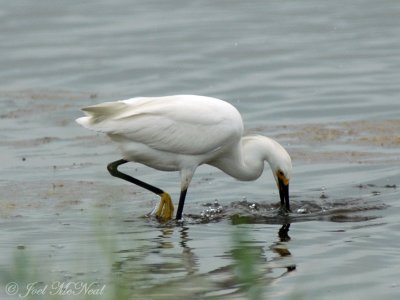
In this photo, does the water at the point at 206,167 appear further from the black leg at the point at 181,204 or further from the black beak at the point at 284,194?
the black leg at the point at 181,204

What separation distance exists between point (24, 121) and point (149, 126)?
471 centimetres

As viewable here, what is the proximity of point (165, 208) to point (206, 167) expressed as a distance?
2172 mm

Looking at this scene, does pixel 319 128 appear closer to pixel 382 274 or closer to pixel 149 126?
pixel 149 126

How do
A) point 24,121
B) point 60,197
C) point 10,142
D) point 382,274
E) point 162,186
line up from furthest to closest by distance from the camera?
point 24,121 → point 10,142 → point 162,186 → point 60,197 → point 382,274

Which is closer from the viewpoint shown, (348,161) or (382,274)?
(382,274)

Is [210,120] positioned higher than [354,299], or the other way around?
[210,120]

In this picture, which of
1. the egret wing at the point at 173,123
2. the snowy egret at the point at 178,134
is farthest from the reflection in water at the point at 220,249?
the egret wing at the point at 173,123

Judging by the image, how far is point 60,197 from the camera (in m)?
11.9

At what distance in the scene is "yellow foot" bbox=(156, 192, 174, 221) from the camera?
36.9 ft

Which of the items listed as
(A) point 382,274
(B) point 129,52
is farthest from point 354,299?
(B) point 129,52

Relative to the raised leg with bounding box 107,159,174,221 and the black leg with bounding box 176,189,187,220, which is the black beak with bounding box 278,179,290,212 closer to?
the black leg with bounding box 176,189,187,220

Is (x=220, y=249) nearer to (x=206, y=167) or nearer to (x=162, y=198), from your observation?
(x=162, y=198)

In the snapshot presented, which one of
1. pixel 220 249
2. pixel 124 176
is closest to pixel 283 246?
pixel 220 249

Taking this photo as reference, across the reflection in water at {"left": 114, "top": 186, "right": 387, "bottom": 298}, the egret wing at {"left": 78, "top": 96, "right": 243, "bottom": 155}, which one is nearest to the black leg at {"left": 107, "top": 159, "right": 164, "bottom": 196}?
the reflection in water at {"left": 114, "top": 186, "right": 387, "bottom": 298}
